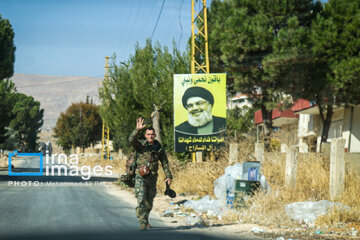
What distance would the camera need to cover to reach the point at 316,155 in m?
13.5

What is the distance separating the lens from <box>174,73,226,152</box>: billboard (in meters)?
21.6

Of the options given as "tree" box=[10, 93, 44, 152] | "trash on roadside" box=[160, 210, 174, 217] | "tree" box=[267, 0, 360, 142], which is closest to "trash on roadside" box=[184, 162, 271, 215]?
"trash on roadside" box=[160, 210, 174, 217]

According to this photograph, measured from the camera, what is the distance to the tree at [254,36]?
25.4 m

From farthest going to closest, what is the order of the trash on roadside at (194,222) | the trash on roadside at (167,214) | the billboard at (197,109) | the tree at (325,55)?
the tree at (325,55) < the billboard at (197,109) < the trash on roadside at (167,214) < the trash on roadside at (194,222)

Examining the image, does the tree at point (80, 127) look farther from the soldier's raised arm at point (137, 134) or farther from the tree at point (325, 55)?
the soldier's raised arm at point (137, 134)

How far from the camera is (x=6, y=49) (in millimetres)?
29562

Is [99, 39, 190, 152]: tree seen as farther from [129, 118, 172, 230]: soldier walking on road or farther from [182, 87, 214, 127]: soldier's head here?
[129, 118, 172, 230]: soldier walking on road

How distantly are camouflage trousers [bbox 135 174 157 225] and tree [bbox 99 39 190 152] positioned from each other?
18758 mm

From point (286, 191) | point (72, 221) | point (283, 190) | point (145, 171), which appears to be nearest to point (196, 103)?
point (283, 190)

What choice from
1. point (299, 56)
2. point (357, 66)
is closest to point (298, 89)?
point (299, 56)

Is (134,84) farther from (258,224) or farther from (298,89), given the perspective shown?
(258,224)

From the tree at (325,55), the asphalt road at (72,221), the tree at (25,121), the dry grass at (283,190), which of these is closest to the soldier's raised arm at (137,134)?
the asphalt road at (72,221)

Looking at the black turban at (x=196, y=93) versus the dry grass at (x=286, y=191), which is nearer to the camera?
the dry grass at (x=286, y=191)

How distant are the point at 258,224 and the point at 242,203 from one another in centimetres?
125
